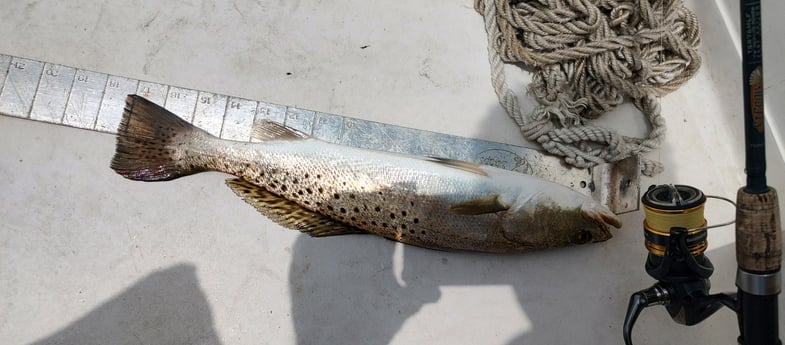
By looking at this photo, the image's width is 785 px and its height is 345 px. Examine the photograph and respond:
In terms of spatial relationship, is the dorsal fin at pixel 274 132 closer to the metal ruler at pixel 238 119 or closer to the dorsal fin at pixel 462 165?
the metal ruler at pixel 238 119

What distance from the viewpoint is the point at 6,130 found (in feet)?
8.04

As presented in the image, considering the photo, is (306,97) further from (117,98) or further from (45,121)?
(45,121)

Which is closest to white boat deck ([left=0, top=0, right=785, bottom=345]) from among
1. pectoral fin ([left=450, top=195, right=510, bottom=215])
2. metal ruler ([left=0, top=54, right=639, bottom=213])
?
metal ruler ([left=0, top=54, right=639, bottom=213])

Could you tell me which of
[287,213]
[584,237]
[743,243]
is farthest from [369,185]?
[743,243]

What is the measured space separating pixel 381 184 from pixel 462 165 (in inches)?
15.3

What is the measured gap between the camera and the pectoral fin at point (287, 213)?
7.89ft

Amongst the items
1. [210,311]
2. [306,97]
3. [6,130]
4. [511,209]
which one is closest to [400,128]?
[306,97]

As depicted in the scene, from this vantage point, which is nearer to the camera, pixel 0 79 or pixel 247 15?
pixel 0 79

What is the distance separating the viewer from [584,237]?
7.75 feet

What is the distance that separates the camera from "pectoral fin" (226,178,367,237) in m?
2.40

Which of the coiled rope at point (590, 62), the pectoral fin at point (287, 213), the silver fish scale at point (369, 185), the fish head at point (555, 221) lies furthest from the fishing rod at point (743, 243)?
the pectoral fin at point (287, 213)

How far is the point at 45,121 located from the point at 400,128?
1728mm

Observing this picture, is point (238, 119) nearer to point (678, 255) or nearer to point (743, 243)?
point (678, 255)

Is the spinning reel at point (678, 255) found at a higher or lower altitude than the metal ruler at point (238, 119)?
lower
